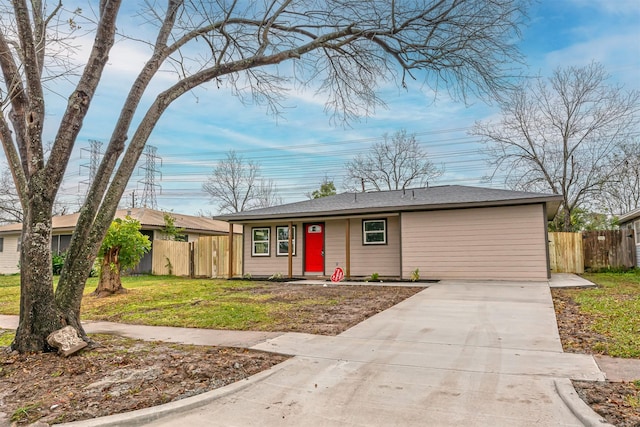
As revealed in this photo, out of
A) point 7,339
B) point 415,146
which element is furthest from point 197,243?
point 415,146

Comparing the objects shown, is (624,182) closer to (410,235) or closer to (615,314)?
(410,235)

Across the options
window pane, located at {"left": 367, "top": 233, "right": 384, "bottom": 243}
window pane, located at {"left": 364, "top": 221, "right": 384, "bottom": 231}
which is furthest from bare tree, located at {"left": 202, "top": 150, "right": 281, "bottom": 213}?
window pane, located at {"left": 367, "top": 233, "right": 384, "bottom": 243}

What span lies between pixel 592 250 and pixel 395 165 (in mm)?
16308

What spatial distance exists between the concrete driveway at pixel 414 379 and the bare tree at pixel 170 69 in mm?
2600

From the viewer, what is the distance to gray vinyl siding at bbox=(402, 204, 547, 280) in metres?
Answer: 12.2

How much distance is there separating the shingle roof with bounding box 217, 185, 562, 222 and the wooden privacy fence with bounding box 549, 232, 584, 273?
1.52 metres

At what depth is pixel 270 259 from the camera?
1633 centimetres

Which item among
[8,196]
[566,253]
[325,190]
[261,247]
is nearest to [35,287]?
[261,247]

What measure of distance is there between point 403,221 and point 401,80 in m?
7.03

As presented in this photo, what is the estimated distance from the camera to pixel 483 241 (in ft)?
41.8

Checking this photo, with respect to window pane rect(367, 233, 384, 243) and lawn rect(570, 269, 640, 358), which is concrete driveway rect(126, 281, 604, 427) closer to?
lawn rect(570, 269, 640, 358)

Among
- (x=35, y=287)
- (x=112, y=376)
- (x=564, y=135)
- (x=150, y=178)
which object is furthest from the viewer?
(x=150, y=178)

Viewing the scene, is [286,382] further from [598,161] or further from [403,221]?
[598,161]

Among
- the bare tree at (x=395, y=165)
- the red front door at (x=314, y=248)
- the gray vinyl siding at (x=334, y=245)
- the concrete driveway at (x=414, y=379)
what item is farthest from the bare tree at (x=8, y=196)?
the concrete driveway at (x=414, y=379)
